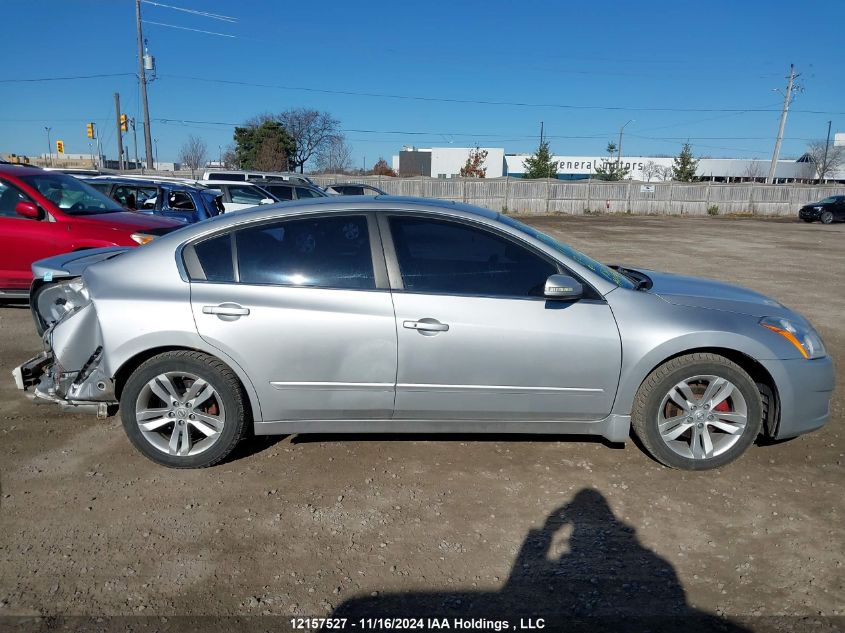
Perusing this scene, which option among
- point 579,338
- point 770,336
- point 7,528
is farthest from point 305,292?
point 770,336

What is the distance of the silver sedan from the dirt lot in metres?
0.29

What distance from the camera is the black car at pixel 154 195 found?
1187cm

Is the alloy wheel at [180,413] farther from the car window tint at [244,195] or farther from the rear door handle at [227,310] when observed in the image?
the car window tint at [244,195]

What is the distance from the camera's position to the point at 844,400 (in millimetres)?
5422

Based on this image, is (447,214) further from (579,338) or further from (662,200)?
(662,200)

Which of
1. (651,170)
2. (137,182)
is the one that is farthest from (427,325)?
(651,170)

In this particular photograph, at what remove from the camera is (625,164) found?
84750 millimetres

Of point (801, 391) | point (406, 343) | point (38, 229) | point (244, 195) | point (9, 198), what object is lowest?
point (801, 391)

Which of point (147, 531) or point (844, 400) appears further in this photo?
point (844, 400)

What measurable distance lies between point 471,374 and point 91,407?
7.93ft

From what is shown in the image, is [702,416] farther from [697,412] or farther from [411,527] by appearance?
[411,527]

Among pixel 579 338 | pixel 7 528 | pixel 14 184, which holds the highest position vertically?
pixel 14 184

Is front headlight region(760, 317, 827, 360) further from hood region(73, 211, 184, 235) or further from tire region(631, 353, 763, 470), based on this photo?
hood region(73, 211, 184, 235)

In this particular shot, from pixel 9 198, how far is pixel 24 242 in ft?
2.15
